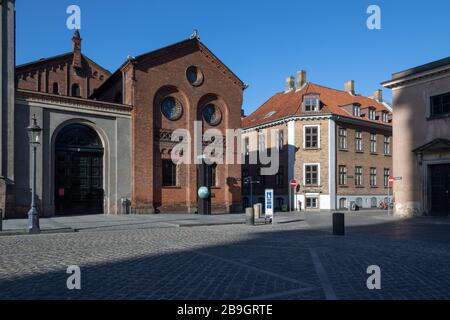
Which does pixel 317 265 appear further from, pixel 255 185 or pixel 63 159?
pixel 255 185

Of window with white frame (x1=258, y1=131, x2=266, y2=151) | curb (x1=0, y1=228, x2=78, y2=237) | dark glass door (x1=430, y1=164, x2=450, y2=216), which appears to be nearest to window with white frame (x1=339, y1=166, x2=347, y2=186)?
window with white frame (x1=258, y1=131, x2=266, y2=151)

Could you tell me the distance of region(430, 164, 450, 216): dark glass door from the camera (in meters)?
25.0

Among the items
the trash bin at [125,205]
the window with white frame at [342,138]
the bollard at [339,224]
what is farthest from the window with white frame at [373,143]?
the bollard at [339,224]

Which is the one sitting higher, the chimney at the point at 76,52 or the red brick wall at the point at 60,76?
the chimney at the point at 76,52

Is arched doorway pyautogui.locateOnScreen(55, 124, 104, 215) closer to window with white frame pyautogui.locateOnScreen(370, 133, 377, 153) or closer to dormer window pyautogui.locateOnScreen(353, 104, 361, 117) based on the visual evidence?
dormer window pyautogui.locateOnScreen(353, 104, 361, 117)

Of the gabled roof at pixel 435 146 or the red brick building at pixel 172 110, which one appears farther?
the red brick building at pixel 172 110

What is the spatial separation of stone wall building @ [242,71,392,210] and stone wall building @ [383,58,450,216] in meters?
9.85

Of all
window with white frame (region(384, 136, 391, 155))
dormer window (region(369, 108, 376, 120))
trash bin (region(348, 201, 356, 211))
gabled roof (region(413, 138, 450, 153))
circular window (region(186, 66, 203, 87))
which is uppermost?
circular window (region(186, 66, 203, 87))

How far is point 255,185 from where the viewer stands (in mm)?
42000

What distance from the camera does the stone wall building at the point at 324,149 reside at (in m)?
37.6

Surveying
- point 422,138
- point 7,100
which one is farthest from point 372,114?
point 7,100

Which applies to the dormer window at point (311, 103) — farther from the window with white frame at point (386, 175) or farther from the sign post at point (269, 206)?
the sign post at point (269, 206)

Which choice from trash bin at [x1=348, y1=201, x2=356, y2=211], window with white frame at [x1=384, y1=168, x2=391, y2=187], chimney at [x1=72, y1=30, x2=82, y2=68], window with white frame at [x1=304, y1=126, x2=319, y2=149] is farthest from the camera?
window with white frame at [x1=384, y1=168, x2=391, y2=187]
